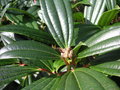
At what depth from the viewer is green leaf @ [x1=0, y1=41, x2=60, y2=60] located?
851 mm

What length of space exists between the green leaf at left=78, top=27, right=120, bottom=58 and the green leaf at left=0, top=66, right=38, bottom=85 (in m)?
0.21

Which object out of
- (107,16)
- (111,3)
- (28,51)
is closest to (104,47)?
(28,51)

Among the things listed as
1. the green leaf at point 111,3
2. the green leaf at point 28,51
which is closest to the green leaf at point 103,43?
the green leaf at point 28,51

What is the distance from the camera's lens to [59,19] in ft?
3.40

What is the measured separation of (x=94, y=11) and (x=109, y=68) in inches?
22.5

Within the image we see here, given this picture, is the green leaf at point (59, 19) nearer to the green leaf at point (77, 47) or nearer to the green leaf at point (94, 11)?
the green leaf at point (77, 47)

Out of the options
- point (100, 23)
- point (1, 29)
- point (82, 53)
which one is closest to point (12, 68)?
point (1, 29)

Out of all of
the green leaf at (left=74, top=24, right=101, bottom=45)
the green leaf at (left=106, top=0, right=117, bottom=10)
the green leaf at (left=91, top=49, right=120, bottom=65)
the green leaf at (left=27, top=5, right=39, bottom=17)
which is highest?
the green leaf at (left=27, top=5, right=39, bottom=17)

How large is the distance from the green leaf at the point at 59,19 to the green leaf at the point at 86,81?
0.57 feet

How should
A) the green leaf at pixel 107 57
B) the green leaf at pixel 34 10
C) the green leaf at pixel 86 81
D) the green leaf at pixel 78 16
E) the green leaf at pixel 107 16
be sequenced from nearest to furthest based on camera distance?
the green leaf at pixel 86 81, the green leaf at pixel 107 57, the green leaf at pixel 107 16, the green leaf at pixel 78 16, the green leaf at pixel 34 10

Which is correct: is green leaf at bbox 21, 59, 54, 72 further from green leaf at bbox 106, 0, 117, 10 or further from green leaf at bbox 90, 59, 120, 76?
green leaf at bbox 106, 0, 117, 10

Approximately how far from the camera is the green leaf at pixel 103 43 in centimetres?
Result: 83

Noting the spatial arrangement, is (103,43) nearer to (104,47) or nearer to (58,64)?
(104,47)

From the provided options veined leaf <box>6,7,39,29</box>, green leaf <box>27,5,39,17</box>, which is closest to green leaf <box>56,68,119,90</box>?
veined leaf <box>6,7,39,29</box>
